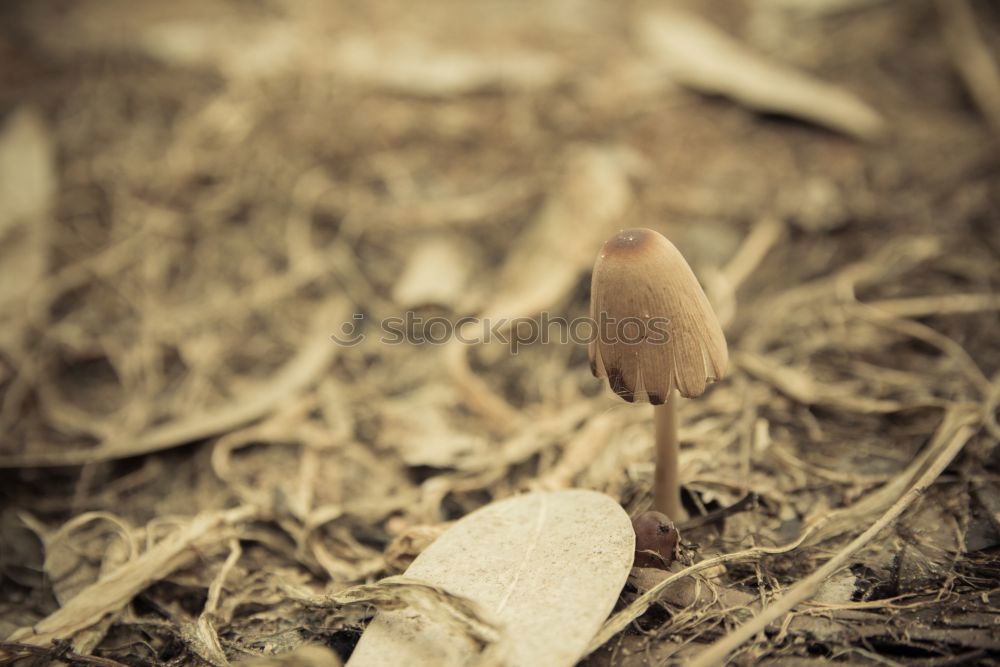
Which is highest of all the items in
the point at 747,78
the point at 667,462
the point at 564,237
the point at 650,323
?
the point at 747,78

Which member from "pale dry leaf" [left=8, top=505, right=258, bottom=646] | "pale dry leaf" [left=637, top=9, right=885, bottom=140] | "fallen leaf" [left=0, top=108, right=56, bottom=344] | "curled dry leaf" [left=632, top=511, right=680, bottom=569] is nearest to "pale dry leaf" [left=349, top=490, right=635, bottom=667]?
"curled dry leaf" [left=632, top=511, right=680, bottom=569]

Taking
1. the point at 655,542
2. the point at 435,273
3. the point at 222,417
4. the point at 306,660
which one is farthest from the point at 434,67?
the point at 306,660

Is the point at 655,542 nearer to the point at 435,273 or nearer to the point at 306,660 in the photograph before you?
Answer: the point at 306,660

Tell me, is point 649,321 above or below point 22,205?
above

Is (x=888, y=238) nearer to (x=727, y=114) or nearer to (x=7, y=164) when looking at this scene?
(x=727, y=114)

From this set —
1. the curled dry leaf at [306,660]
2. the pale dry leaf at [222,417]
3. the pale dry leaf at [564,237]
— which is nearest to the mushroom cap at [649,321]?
the curled dry leaf at [306,660]

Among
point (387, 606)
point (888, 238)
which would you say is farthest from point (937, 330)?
point (387, 606)
